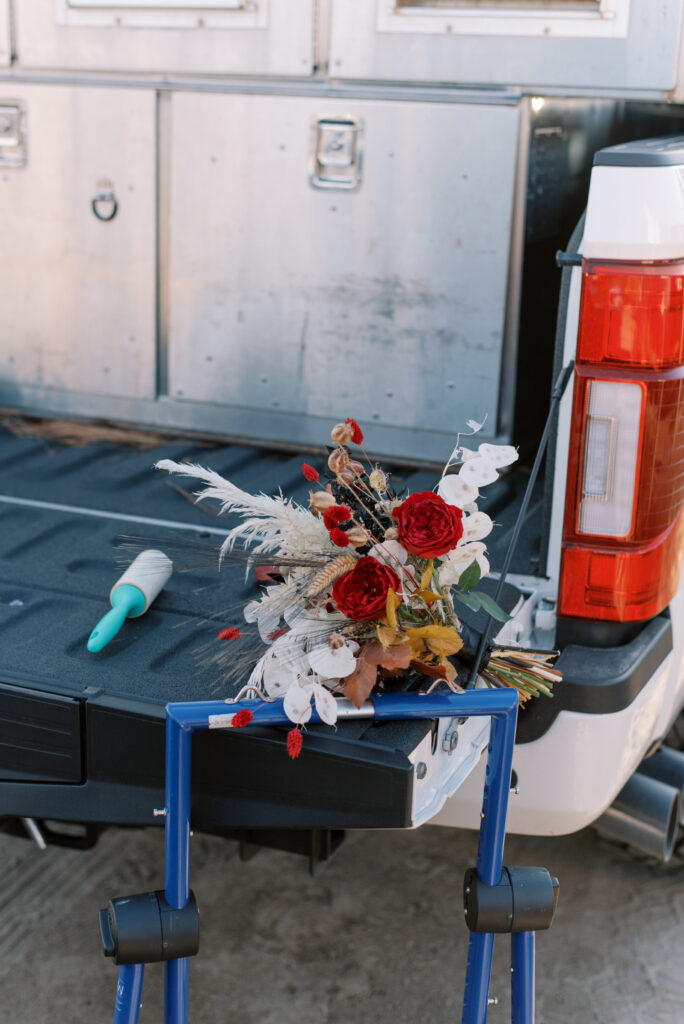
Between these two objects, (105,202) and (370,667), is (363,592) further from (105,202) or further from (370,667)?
(105,202)

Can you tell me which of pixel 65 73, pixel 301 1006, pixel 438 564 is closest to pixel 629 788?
pixel 301 1006

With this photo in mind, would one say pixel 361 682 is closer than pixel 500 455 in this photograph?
Yes

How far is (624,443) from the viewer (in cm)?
217

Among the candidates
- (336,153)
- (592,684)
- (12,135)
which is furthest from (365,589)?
(12,135)

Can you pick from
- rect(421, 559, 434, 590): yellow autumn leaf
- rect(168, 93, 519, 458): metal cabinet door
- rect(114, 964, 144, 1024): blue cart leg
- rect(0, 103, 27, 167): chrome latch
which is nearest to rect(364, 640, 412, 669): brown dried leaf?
rect(421, 559, 434, 590): yellow autumn leaf

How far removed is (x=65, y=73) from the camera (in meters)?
3.45

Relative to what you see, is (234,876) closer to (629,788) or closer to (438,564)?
(629,788)

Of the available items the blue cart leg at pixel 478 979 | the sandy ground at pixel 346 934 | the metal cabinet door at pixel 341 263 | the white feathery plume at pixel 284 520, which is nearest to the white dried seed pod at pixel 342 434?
the white feathery plume at pixel 284 520

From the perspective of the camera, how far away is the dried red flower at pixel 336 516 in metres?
1.92

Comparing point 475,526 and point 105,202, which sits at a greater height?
point 105,202

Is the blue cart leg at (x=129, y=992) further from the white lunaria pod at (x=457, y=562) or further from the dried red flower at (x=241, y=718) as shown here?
the white lunaria pod at (x=457, y=562)

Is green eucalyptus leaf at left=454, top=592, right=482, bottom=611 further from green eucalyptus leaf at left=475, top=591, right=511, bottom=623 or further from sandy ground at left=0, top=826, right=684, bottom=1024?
sandy ground at left=0, top=826, right=684, bottom=1024

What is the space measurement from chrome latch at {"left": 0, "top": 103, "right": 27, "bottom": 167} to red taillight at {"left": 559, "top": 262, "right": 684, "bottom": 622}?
2040mm

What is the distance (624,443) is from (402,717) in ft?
2.16
